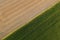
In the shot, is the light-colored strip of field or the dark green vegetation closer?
the dark green vegetation

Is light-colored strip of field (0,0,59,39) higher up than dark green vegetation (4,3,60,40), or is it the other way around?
light-colored strip of field (0,0,59,39)

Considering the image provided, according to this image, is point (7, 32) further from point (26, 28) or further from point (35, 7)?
point (35, 7)

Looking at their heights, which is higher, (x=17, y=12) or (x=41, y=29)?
(x=17, y=12)

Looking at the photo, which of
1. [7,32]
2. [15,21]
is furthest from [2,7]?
[7,32]

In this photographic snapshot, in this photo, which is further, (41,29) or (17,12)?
(17,12)
